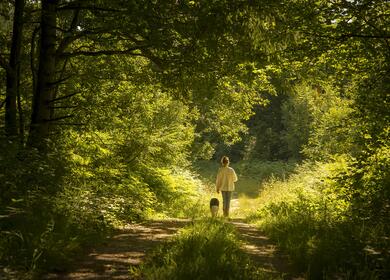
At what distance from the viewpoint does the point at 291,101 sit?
151 ft

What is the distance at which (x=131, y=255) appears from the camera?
655cm

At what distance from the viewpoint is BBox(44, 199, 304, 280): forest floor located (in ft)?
18.0

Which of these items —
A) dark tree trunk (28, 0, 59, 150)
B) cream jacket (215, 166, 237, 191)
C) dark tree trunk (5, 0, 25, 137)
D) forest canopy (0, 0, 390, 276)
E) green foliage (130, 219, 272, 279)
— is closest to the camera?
green foliage (130, 219, 272, 279)

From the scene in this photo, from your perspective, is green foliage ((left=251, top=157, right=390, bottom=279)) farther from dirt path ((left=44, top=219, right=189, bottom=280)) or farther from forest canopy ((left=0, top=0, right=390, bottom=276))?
dirt path ((left=44, top=219, right=189, bottom=280))

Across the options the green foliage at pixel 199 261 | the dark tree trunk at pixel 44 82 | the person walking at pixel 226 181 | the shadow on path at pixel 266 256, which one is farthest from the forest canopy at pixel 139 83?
the person walking at pixel 226 181

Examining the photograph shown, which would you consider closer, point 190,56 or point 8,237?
point 8,237

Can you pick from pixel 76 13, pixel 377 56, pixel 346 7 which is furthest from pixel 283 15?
pixel 76 13

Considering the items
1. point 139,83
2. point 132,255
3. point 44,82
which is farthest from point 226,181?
point 132,255

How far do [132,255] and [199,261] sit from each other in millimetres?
1482

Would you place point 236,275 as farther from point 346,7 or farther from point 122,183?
point 122,183

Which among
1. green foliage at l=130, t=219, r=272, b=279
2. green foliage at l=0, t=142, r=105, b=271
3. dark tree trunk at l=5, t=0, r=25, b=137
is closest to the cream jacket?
green foliage at l=0, t=142, r=105, b=271

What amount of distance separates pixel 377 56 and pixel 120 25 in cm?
469

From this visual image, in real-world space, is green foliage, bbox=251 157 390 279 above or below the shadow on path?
above

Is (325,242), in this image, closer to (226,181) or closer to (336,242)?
(336,242)
